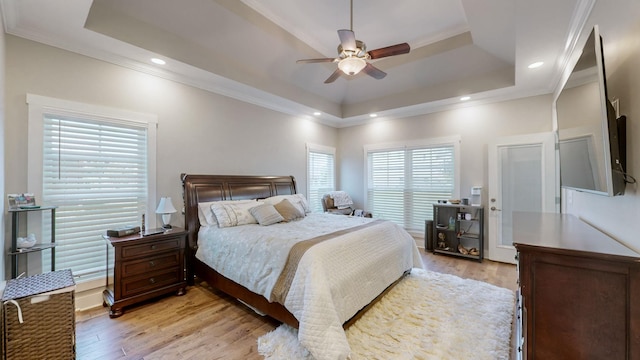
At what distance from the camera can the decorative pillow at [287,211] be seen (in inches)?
141

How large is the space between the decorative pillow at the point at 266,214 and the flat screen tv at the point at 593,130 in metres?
2.96

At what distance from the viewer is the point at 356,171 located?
19.8ft

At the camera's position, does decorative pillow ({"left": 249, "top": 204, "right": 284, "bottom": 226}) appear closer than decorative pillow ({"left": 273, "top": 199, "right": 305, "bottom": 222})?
Yes

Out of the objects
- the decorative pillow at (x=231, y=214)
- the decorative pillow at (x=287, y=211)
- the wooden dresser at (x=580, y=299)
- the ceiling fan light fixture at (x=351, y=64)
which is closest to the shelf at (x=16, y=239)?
the decorative pillow at (x=231, y=214)

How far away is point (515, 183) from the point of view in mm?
4105

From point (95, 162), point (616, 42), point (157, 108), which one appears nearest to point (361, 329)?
point (616, 42)

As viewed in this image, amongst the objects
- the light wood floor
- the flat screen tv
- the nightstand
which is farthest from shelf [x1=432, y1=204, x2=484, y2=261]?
the nightstand

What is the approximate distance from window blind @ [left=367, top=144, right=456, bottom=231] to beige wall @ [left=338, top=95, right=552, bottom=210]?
0.73ft

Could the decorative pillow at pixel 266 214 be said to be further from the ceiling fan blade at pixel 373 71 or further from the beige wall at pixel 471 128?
the beige wall at pixel 471 128

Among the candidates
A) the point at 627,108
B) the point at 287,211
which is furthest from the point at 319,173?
the point at 627,108

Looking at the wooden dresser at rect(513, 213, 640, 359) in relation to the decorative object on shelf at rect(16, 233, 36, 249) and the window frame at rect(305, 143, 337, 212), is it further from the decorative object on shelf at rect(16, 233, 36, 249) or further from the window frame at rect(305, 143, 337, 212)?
the window frame at rect(305, 143, 337, 212)

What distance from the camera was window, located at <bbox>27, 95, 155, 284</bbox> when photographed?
99.6 inches

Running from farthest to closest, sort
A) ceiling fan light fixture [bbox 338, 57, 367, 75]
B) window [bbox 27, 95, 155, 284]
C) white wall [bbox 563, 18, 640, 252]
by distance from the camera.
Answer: ceiling fan light fixture [bbox 338, 57, 367, 75] < window [bbox 27, 95, 155, 284] < white wall [bbox 563, 18, 640, 252]

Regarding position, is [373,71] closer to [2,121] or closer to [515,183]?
[515,183]
